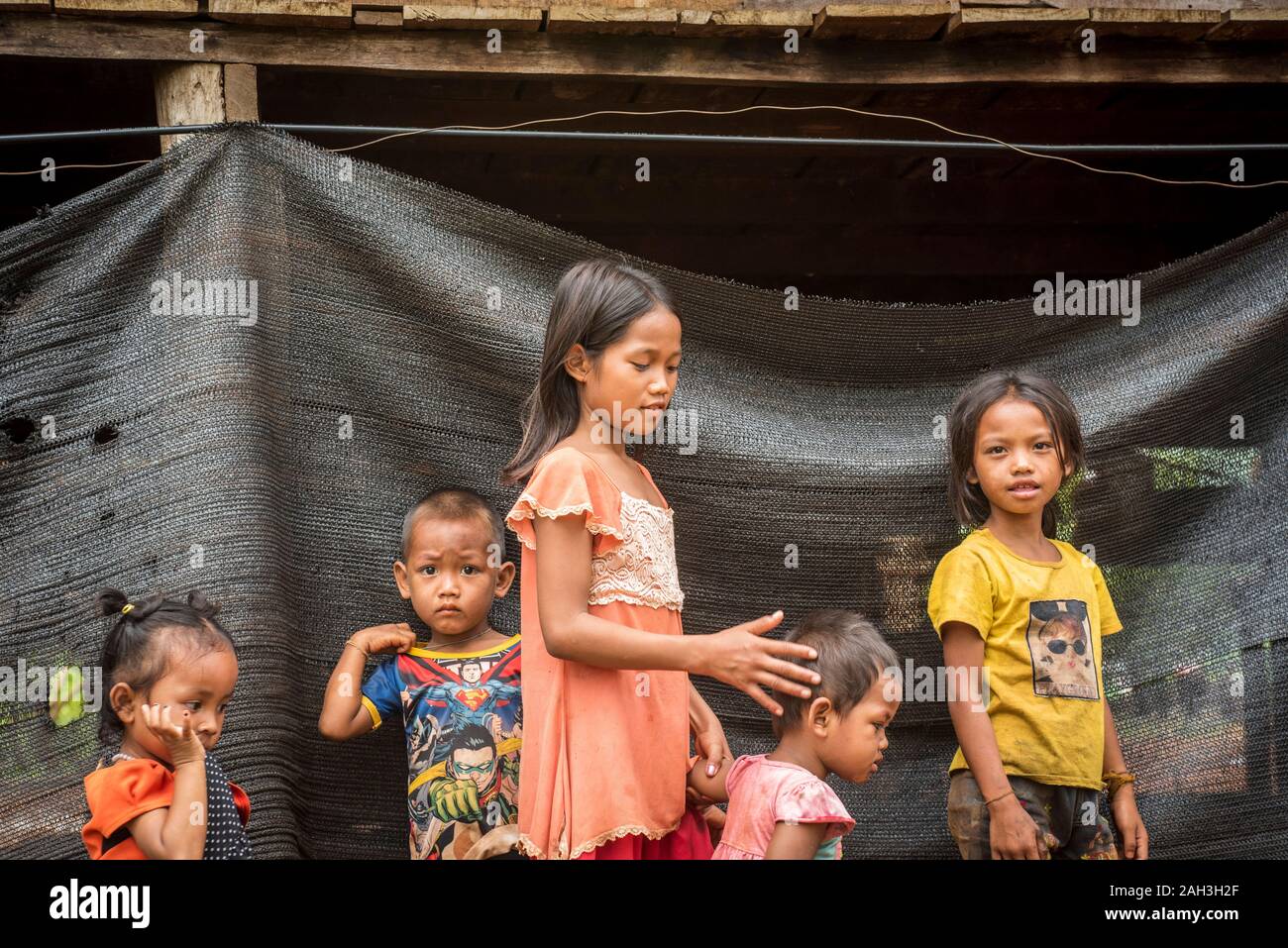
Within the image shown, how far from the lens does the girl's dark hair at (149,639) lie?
263 cm

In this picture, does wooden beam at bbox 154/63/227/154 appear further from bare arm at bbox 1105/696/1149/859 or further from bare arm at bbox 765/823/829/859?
bare arm at bbox 1105/696/1149/859

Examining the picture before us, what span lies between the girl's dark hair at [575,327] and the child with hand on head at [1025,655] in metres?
0.83

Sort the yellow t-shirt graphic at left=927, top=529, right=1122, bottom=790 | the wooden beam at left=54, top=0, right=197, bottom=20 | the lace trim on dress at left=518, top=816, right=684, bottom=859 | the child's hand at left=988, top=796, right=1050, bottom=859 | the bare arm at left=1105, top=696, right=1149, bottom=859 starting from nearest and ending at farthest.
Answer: the lace trim on dress at left=518, top=816, right=684, bottom=859 < the child's hand at left=988, top=796, right=1050, bottom=859 < the yellow t-shirt graphic at left=927, top=529, right=1122, bottom=790 < the bare arm at left=1105, top=696, right=1149, bottom=859 < the wooden beam at left=54, top=0, right=197, bottom=20

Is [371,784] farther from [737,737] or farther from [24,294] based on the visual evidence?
[24,294]

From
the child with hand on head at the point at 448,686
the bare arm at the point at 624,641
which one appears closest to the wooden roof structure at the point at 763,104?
the child with hand on head at the point at 448,686

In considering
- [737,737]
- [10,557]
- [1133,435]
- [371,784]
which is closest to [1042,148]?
[1133,435]

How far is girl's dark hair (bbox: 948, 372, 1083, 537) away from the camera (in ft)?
10.0

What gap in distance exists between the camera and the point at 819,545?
3.26 metres

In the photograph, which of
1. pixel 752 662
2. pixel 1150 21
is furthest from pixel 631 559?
pixel 1150 21

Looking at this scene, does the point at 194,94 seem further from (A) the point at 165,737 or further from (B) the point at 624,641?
(B) the point at 624,641

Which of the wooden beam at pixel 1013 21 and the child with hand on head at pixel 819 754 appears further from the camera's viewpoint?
the wooden beam at pixel 1013 21

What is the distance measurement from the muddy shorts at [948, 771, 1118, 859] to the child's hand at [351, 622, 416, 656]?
1231 millimetres

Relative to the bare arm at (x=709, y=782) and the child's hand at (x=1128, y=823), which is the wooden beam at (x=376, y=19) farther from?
the child's hand at (x=1128, y=823)

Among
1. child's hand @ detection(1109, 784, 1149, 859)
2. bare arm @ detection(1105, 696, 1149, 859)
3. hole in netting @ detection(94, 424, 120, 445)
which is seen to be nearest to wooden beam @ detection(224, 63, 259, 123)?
hole in netting @ detection(94, 424, 120, 445)
